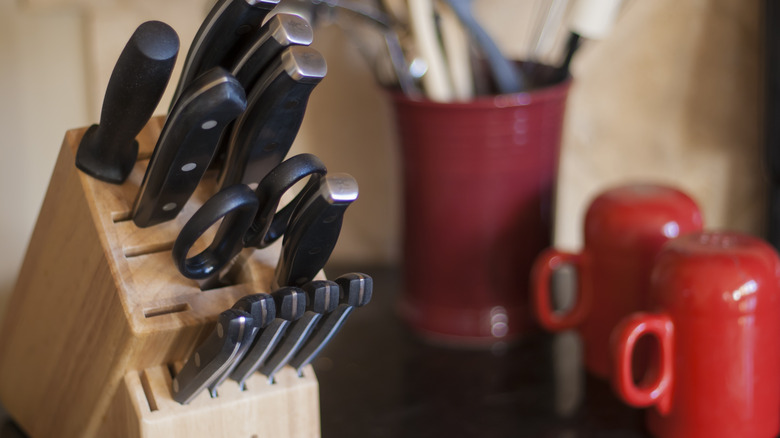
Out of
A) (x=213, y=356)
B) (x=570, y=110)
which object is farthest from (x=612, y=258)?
(x=213, y=356)

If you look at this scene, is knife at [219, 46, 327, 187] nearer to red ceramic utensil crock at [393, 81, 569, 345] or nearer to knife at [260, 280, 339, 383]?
knife at [260, 280, 339, 383]

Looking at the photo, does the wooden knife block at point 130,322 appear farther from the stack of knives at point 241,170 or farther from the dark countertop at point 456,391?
the dark countertop at point 456,391

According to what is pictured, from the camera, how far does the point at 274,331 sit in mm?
397

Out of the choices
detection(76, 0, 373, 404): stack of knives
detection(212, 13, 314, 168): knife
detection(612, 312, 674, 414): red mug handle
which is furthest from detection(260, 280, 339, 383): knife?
detection(612, 312, 674, 414): red mug handle

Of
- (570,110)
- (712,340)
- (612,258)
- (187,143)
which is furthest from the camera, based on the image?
(570,110)

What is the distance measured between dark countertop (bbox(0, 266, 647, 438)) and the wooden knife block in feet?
0.49

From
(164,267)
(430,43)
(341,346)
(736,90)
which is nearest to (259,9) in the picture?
(164,267)

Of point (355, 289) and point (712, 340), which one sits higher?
point (355, 289)

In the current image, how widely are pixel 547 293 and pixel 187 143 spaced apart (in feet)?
1.33

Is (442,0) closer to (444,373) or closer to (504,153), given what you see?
(504,153)

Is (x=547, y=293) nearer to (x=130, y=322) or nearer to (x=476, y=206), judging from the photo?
(x=476, y=206)

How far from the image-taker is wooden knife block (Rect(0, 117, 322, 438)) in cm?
41

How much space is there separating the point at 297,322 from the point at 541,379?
326 mm

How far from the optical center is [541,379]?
2.21 feet
